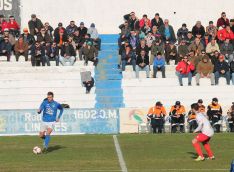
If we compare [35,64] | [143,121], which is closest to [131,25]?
[35,64]

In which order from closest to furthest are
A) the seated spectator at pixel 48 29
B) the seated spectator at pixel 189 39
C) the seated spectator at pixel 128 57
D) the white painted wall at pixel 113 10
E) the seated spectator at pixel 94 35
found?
1. the seated spectator at pixel 128 57
2. the seated spectator at pixel 189 39
3. the seated spectator at pixel 48 29
4. the seated spectator at pixel 94 35
5. the white painted wall at pixel 113 10

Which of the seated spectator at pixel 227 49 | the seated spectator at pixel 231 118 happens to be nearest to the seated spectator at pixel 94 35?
the seated spectator at pixel 227 49

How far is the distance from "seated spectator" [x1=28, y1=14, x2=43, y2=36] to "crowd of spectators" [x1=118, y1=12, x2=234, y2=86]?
4219mm

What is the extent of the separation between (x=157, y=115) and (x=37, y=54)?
8074 mm

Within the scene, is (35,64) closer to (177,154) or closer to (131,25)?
(131,25)

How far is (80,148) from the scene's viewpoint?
2889 centimetres

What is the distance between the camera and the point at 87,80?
3925cm

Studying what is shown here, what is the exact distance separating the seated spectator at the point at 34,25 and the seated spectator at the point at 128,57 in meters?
4.87

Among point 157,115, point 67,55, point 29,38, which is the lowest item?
point 157,115

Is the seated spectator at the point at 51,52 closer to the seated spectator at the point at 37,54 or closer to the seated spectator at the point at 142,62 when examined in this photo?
the seated spectator at the point at 37,54

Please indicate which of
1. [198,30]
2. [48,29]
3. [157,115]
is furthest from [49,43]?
[157,115]

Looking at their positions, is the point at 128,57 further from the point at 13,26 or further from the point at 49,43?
the point at 13,26

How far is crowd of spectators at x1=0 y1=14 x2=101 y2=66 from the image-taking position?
40906 mm

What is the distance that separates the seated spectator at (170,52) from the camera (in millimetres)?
41281
